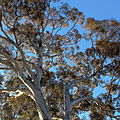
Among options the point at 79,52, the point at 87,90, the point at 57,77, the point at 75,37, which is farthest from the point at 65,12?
the point at 87,90

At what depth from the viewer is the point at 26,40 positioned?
10211mm

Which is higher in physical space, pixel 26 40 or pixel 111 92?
pixel 26 40

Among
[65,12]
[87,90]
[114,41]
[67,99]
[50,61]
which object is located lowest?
[67,99]

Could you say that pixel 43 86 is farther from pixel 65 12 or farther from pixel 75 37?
pixel 65 12

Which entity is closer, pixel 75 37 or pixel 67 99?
pixel 67 99

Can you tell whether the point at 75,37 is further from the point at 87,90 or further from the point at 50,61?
the point at 87,90

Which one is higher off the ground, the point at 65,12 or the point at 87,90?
the point at 65,12

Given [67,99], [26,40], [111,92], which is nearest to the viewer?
[67,99]

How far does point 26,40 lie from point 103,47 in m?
3.80

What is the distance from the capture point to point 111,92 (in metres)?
11.7

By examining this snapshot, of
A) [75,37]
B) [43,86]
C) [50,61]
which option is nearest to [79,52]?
[75,37]

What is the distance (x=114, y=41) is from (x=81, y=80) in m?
2.66

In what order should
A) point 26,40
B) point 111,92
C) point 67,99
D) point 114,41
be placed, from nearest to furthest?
point 67,99, point 26,40, point 114,41, point 111,92

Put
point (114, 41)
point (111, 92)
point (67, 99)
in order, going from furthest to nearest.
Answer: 1. point (111, 92)
2. point (114, 41)
3. point (67, 99)
